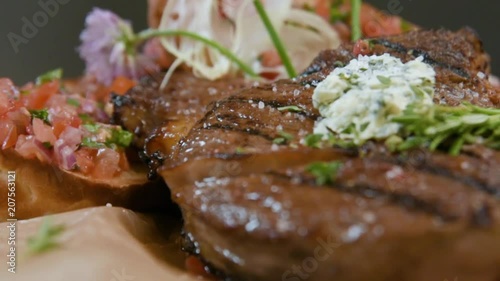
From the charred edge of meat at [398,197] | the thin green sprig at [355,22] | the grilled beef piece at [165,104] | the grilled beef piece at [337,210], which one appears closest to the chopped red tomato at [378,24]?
the thin green sprig at [355,22]

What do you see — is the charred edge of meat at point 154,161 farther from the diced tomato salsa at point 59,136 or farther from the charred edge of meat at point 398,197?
the charred edge of meat at point 398,197

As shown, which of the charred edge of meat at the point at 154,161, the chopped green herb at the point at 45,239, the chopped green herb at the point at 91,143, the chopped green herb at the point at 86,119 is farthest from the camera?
the chopped green herb at the point at 86,119

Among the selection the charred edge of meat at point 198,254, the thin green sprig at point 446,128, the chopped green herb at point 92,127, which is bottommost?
the charred edge of meat at point 198,254

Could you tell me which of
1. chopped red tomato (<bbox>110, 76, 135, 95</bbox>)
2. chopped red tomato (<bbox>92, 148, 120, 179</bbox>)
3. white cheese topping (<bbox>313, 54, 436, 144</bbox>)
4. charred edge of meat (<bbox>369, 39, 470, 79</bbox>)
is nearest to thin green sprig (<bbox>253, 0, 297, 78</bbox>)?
charred edge of meat (<bbox>369, 39, 470, 79</bbox>)

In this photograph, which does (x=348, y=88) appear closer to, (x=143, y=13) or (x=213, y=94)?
(x=213, y=94)

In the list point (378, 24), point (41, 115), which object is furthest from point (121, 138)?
point (378, 24)

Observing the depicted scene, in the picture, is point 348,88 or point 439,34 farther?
point 439,34

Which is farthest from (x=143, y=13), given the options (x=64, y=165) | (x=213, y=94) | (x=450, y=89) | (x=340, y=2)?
(x=450, y=89)
